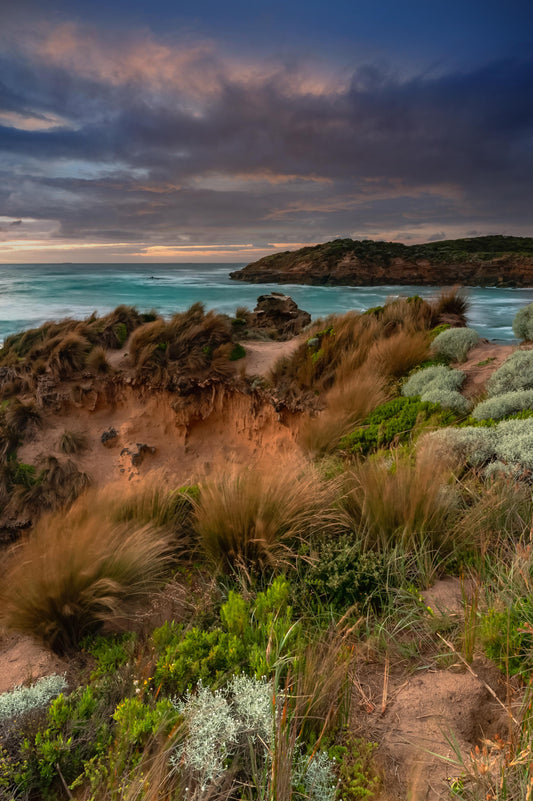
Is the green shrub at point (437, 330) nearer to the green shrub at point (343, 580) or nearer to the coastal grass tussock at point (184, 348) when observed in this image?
the coastal grass tussock at point (184, 348)

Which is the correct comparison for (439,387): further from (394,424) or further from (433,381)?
(394,424)

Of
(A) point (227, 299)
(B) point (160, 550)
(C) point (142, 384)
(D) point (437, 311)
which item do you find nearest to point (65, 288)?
(A) point (227, 299)

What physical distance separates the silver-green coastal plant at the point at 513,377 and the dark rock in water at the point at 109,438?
311 inches

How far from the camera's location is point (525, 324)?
701cm

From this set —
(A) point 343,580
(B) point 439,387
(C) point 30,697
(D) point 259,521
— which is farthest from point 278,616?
(B) point 439,387

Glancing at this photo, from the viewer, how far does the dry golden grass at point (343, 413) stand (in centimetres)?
570

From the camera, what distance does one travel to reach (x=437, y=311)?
31.1 ft

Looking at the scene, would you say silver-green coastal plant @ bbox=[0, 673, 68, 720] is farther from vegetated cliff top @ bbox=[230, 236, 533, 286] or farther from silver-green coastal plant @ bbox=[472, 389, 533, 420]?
vegetated cliff top @ bbox=[230, 236, 533, 286]

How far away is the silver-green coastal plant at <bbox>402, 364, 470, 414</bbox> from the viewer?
17.8 ft

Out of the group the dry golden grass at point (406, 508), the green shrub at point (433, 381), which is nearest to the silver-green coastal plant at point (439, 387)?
the green shrub at point (433, 381)

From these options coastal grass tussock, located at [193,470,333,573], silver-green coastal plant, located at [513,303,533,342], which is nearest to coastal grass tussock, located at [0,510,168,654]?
coastal grass tussock, located at [193,470,333,573]

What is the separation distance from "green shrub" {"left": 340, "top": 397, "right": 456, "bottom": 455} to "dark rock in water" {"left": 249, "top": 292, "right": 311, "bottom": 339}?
7.59m

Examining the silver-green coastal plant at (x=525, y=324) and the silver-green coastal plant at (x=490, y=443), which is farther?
the silver-green coastal plant at (x=525, y=324)

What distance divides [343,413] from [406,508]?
10.4 ft
